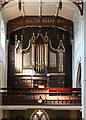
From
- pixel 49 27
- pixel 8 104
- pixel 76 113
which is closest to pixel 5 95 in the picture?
pixel 8 104

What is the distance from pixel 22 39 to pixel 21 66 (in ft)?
6.53

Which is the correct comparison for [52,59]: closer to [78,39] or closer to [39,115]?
[78,39]

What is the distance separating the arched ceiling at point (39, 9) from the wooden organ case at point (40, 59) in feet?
6.04

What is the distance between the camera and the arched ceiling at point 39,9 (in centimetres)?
1795

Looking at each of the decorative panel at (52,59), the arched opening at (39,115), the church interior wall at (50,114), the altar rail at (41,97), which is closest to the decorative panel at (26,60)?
the decorative panel at (52,59)

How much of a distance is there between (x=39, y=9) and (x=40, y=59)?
153 inches

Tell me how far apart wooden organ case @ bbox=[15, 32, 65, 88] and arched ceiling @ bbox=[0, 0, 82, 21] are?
1842 millimetres

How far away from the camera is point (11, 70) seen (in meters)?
21.7

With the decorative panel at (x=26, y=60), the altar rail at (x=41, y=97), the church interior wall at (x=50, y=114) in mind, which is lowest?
→ the church interior wall at (x=50, y=114)

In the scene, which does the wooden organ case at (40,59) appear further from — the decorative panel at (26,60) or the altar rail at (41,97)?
the altar rail at (41,97)

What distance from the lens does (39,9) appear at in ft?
64.4

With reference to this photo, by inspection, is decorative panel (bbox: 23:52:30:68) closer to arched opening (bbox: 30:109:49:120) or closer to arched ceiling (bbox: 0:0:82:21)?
arched ceiling (bbox: 0:0:82:21)

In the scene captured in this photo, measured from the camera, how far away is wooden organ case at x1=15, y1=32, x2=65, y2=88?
2155cm

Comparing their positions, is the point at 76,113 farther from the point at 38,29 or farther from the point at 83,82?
the point at 38,29
